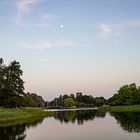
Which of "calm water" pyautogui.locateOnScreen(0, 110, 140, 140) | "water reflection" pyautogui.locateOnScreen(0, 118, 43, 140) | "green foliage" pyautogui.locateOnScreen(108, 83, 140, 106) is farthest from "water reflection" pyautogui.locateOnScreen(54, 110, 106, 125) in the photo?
"green foliage" pyautogui.locateOnScreen(108, 83, 140, 106)

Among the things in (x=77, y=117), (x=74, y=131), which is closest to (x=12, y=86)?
(x=77, y=117)

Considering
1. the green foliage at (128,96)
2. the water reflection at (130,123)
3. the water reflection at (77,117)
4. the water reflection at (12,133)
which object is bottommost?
the water reflection at (12,133)

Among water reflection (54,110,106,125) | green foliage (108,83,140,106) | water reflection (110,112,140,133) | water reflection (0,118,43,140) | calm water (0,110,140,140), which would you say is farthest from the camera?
green foliage (108,83,140,106)

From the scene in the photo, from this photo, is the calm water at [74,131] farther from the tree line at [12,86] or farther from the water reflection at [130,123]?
the tree line at [12,86]

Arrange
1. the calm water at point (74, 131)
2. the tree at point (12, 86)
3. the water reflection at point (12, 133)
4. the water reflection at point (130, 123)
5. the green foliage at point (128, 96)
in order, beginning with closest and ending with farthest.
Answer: the calm water at point (74, 131) < the water reflection at point (12, 133) < the water reflection at point (130, 123) < the tree at point (12, 86) < the green foliage at point (128, 96)

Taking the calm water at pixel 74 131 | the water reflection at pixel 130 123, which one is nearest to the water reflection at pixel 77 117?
the water reflection at pixel 130 123

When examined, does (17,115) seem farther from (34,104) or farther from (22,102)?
(34,104)

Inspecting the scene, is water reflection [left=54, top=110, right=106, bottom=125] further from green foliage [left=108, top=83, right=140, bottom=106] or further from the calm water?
green foliage [left=108, top=83, right=140, bottom=106]

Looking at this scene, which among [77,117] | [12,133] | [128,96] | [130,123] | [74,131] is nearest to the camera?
[74,131]

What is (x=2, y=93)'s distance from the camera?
96000mm

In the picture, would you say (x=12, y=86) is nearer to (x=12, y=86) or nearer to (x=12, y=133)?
(x=12, y=86)

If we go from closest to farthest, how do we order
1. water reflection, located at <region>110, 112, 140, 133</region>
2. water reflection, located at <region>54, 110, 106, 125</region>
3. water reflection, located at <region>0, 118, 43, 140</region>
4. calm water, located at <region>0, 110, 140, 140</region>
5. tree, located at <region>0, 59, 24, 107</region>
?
1. calm water, located at <region>0, 110, 140, 140</region>
2. water reflection, located at <region>0, 118, 43, 140</region>
3. water reflection, located at <region>110, 112, 140, 133</region>
4. water reflection, located at <region>54, 110, 106, 125</region>
5. tree, located at <region>0, 59, 24, 107</region>

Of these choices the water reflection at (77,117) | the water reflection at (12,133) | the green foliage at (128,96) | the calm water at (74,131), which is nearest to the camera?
the calm water at (74,131)

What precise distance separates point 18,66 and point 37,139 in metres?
65.9
